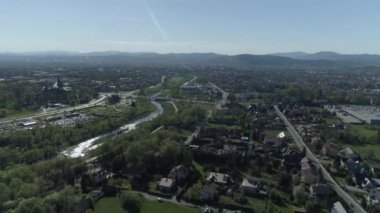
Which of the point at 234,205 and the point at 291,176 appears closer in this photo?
the point at 234,205

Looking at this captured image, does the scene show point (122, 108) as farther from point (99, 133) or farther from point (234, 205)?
point (234, 205)

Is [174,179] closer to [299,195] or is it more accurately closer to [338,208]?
[299,195]

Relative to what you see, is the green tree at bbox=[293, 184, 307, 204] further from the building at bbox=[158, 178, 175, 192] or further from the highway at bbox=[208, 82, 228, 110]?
the highway at bbox=[208, 82, 228, 110]

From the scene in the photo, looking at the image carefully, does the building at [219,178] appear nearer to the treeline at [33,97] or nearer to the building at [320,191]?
the building at [320,191]

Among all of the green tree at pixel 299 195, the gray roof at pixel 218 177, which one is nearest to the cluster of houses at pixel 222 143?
the gray roof at pixel 218 177

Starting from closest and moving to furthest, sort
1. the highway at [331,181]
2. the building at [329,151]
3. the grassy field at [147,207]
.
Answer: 1. the grassy field at [147,207]
2. the highway at [331,181]
3. the building at [329,151]

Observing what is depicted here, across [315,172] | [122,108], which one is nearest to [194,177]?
[315,172]

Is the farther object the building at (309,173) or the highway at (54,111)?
the highway at (54,111)
